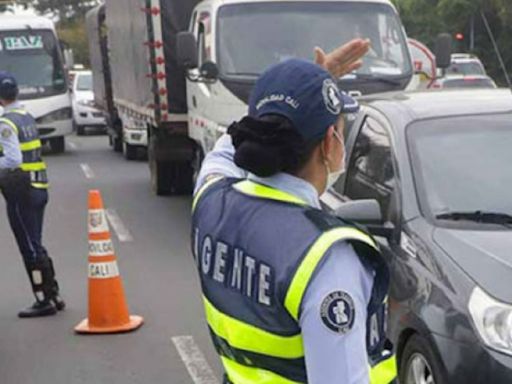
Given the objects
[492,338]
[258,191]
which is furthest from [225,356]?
[492,338]

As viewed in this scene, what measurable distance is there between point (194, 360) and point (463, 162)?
8.12ft

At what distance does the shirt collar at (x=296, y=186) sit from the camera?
2271mm

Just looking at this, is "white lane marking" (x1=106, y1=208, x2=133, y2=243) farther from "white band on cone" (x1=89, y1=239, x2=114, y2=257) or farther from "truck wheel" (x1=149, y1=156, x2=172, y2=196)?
"white band on cone" (x1=89, y1=239, x2=114, y2=257)

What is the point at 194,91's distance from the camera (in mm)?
12844

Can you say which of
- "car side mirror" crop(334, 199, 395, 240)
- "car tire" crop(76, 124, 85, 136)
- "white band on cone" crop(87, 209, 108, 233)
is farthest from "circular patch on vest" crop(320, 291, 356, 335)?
"car tire" crop(76, 124, 85, 136)

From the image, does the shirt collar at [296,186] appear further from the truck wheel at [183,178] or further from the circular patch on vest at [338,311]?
the truck wheel at [183,178]

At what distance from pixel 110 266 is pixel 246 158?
577 cm

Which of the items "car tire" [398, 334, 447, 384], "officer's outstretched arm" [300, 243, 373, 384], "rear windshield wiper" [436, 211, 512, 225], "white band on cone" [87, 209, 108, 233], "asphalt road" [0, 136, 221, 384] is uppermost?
"officer's outstretched arm" [300, 243, 373, 384]

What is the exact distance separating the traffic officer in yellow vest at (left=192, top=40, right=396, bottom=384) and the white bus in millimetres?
21008

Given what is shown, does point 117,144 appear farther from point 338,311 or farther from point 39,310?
point 338,311

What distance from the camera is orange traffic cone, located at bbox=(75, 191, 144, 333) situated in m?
7.78

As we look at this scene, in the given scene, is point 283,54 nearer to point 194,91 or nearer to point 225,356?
point 194,91

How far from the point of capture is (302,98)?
224cm

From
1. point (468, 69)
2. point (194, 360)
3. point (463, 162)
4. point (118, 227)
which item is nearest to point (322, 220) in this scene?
point (463, 162)
